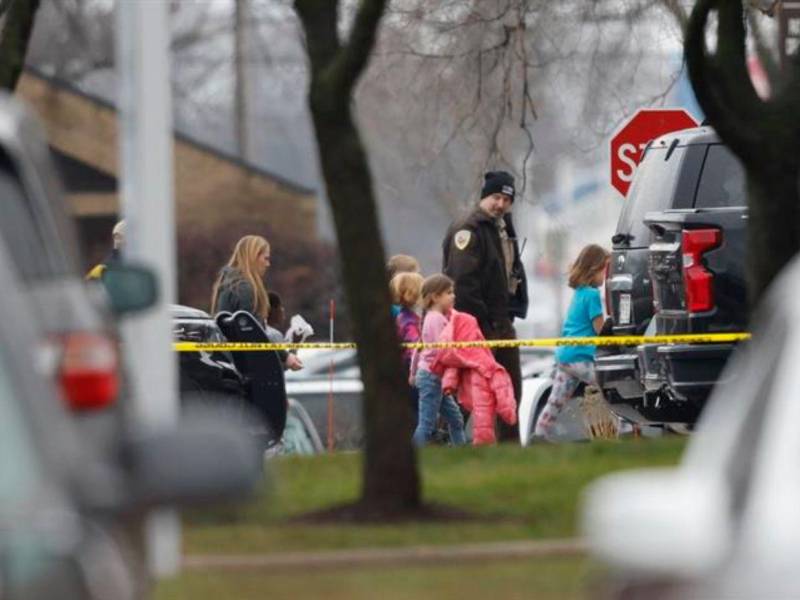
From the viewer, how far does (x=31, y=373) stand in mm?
4836

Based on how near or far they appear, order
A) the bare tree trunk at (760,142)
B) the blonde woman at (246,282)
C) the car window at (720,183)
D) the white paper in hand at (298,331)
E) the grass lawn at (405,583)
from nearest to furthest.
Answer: the grass lawn at (405,583)
the bare tree trunk at (760,142)
the car window at (720,183)
the blonde woman at (246,282)
the white paper in hand at (298,331)

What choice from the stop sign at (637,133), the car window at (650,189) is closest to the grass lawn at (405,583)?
the car window at (650,189)

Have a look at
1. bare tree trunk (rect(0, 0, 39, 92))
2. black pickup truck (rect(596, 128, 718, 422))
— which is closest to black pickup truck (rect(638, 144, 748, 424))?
black pickup truck (rect(596, 128, 718, 422))

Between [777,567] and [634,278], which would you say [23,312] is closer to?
[777,567]

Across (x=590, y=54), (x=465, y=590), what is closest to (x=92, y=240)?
(x=590, y=54)

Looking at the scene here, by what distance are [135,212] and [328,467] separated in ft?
11.0

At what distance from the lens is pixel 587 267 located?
62.3 feet

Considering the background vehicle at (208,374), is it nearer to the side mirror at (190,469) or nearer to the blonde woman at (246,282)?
the blonde woman at (246,282)

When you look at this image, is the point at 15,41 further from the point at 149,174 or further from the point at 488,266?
the point at 149,174

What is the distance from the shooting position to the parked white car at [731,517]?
4.54 meters

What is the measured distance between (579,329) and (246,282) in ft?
8.76

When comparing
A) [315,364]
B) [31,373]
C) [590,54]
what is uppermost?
[590,54]

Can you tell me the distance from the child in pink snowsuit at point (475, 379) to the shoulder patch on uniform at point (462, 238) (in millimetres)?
624

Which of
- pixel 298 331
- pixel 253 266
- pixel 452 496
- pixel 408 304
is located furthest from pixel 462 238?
pixel 452 496
